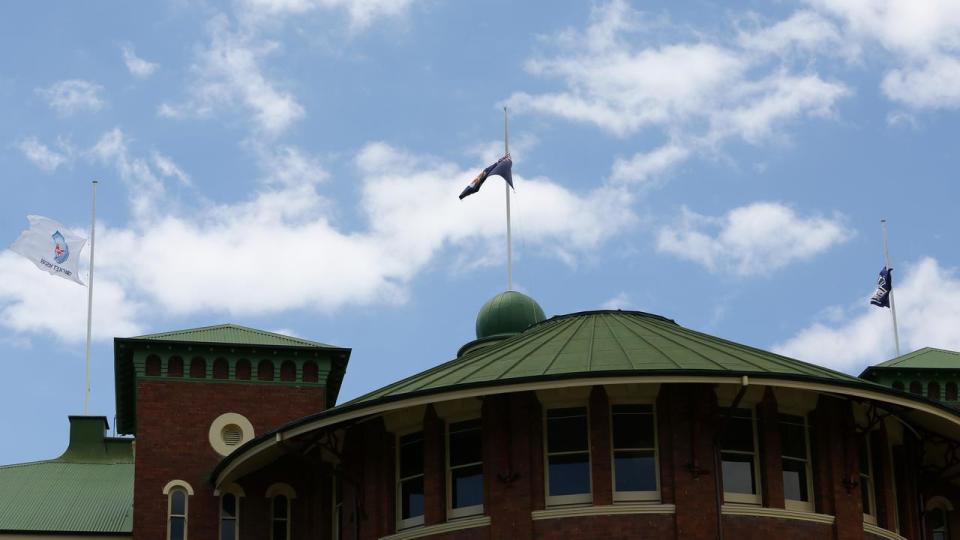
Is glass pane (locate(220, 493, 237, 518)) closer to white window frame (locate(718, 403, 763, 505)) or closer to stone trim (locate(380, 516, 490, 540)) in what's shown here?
stone trim (locate(380, 516, 490, 540))

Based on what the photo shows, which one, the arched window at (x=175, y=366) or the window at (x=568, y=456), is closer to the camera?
the window at (x=568, y=456)

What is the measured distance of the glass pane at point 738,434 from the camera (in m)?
37.7

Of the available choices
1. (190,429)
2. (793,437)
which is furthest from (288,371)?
(793,437)

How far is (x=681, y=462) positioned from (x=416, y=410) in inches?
239

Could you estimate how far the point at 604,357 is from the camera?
38594 mm

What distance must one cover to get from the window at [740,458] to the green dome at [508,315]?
56.8 feet

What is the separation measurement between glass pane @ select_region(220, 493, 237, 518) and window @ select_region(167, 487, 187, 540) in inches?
38.7

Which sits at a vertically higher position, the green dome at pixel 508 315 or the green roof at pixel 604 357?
the green dome at pixel 508 315

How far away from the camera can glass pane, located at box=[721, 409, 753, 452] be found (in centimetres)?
3766

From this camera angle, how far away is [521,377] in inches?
1455

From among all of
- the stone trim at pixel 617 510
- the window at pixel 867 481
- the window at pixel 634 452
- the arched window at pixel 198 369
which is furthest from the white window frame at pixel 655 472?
the arched window at pixel 198 369

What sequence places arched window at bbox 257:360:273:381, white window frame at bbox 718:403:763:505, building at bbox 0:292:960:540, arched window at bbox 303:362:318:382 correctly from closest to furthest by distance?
building at bbox 0:292:960:540, white window frame at bbox 718:403:763:505, arched window at bbox 257:360:273:381, arched window at bbox 303:362:318:382

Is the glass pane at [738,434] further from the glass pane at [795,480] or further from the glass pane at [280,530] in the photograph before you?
the glass pane at [280,530]

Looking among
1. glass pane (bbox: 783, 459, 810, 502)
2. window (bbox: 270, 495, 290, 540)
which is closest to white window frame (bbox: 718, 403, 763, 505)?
glass pane (bbox: 783, 459, 810, 502)
